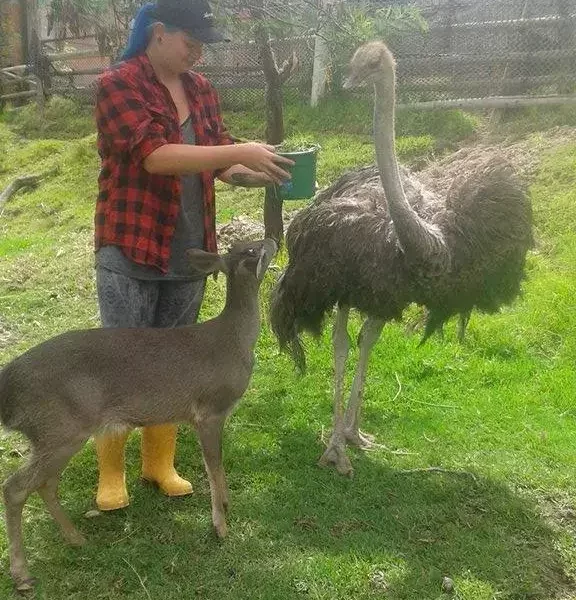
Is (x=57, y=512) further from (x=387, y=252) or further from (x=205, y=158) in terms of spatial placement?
(x=387, y=252)

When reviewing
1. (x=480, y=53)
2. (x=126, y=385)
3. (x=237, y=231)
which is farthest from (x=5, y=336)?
(x=480, y=53)

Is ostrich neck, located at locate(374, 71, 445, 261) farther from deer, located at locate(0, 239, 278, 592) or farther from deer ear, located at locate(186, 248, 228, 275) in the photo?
deer ear, located at locate(186, 248, 228, 275)

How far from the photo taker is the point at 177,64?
10.8 ft

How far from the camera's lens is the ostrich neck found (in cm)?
→ 372

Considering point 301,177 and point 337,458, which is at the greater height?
point 301,177

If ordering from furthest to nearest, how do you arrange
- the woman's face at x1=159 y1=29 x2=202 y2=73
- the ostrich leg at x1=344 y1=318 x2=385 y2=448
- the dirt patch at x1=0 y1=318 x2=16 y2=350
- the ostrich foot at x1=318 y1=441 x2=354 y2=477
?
1. the dirt patch at x1=0 y1=318 x2=16 y2=350
2. the ostrich leg at x1=344 y1=318 x2=385 y2=448
3. the ostrich foot at x1=318 y1=441 x2=354 y2=477
4. the woman's face at x1=159 y1=29 x2=202 y2=73

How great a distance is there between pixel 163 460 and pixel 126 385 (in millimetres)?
731

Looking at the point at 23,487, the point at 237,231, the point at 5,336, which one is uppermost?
the point at 23,487

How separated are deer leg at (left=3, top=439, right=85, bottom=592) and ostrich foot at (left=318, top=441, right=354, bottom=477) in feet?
4.88

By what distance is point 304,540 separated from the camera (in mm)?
3598

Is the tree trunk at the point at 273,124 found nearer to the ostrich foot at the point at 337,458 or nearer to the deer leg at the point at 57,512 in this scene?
the ostrich foot at the point at 337,458

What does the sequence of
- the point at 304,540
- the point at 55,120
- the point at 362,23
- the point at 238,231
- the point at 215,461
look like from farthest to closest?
the point at 55,120, the point at 238,231, the point at 362,23, the point at 304,540, the point at 215,461

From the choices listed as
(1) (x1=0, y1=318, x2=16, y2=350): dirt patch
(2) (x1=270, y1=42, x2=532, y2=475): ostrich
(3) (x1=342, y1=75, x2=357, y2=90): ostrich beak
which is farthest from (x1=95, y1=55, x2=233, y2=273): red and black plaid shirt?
(1) (x1=0, y1=318, x2=16, y2=350): dirt patch

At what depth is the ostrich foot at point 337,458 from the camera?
13.6ft
